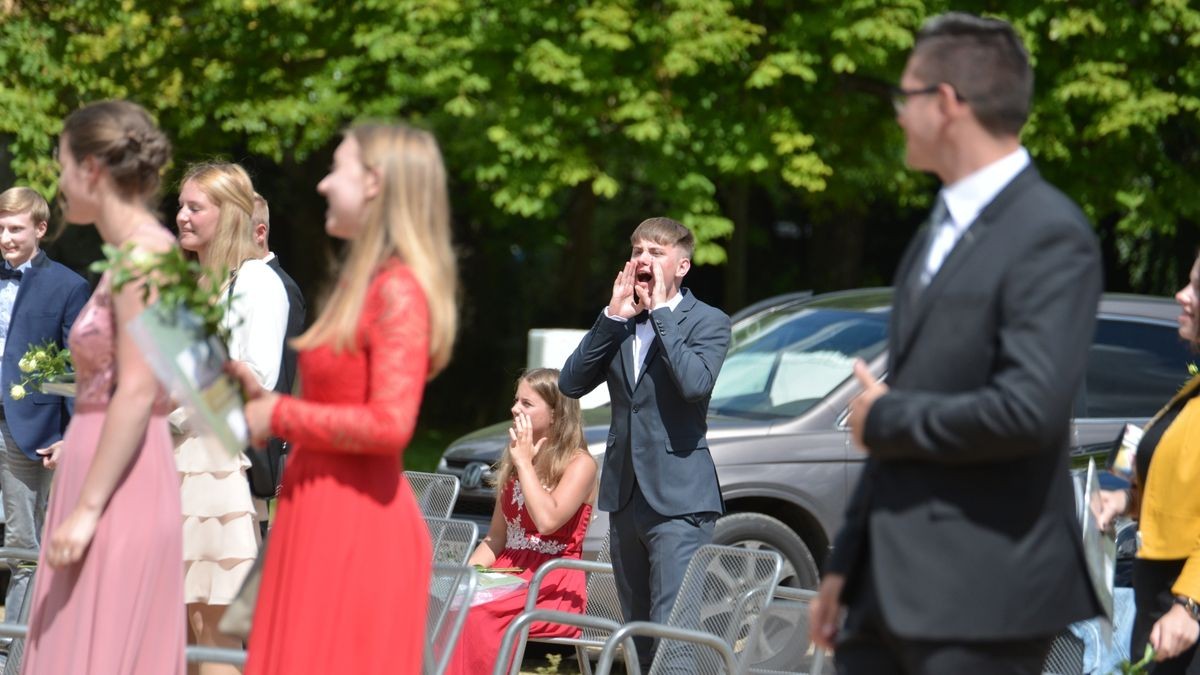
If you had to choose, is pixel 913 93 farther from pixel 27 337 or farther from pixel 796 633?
pixel 27 337

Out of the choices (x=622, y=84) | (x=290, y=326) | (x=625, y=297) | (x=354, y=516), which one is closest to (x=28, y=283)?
(x=290, y=326)

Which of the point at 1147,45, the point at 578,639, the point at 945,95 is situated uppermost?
the point at 1147,45

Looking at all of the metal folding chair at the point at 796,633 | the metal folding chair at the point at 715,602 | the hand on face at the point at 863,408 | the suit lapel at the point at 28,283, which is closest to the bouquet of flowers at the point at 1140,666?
the metal folding chair at the point at 796,633

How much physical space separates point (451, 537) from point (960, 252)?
393 centimetres

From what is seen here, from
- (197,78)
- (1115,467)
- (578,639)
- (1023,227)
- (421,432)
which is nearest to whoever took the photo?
(1023,227)

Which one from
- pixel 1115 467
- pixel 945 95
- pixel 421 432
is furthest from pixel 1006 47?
pixel 421 432

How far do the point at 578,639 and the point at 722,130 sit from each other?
870 cm

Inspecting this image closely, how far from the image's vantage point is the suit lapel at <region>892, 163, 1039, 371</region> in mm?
2955

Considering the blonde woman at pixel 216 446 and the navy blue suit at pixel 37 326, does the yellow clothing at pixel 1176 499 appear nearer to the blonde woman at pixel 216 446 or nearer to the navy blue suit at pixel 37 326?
the blonde woman at pixel 216 446

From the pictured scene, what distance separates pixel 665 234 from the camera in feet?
20.4

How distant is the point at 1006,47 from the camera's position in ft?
9.87

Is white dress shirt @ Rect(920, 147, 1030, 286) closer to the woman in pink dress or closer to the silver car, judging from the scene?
the woman in pink dress

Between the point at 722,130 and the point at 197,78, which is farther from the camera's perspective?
the point at 197,78

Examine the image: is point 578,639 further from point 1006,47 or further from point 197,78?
point 197,78
